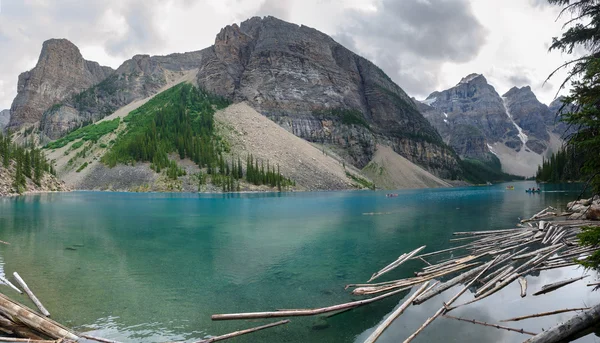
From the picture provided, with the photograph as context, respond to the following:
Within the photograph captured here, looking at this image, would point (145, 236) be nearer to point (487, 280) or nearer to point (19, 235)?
point (19, 235)

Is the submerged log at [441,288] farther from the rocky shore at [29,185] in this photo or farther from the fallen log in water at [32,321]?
the rocky shore at [29,185]

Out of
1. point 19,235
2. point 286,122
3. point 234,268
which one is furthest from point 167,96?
point 234,268

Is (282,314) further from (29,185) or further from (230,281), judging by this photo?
(29,185)

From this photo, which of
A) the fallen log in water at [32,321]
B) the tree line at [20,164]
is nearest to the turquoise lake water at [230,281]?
the fallen log in water at [32,321]

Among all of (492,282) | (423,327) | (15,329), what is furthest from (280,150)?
(423,327)

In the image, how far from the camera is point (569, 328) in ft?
22.1

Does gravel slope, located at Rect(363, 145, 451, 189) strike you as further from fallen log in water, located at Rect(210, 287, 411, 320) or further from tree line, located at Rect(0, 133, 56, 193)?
fallen log in water, located at Rect(210, 287, 411, 320)

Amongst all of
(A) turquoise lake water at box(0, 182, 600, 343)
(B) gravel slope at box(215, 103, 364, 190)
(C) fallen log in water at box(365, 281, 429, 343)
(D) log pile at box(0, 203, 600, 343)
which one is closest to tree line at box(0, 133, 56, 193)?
(A) turquoise lake water at box(0, 182, 600, 343)

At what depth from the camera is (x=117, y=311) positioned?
1098cm

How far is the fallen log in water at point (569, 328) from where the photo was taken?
6.66m

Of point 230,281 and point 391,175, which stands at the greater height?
point 391,175

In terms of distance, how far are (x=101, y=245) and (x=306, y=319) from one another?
18.6 metres

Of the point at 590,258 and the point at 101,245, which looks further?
the point at 101,245

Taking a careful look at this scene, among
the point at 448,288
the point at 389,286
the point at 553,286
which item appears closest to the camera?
the point at 553,286
